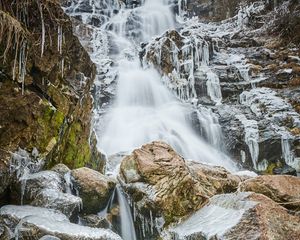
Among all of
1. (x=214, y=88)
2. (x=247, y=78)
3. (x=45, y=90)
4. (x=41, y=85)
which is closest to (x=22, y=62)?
(x=41, y=85)

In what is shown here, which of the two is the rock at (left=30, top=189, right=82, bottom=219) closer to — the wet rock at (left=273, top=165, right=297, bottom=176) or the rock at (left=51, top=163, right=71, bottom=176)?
the rock at (left=51, top=163, right=71, bottom=176)

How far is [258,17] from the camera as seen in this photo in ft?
72.5

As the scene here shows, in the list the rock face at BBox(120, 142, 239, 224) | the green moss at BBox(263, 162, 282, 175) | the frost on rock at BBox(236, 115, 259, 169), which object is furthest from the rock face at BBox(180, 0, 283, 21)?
the rock face at BBox(120, 142, 239, 224)

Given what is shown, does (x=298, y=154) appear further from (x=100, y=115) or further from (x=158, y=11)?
(x=158, y=11)

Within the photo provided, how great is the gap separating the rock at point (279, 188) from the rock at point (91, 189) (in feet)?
8.33

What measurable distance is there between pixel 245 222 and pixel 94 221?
266 cm

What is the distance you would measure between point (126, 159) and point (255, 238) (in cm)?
347

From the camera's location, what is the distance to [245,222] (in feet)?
15.8

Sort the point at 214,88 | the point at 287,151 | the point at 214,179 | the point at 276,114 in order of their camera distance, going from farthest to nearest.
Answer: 1. the point at 214,88
2. the point at 276,114
3. the point at 287,151
4. the point at 214,179

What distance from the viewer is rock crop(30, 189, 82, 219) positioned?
5.60 meters

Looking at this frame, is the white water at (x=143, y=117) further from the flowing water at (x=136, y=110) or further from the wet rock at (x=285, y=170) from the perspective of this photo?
the wet rock at (x=285, y=170)

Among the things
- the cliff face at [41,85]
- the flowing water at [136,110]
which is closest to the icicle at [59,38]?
the cliff face at [41,85]

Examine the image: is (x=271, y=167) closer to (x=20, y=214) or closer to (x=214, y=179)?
(x=214, y=179)

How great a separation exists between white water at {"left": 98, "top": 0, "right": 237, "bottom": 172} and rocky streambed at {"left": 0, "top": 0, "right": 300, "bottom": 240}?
0.19ft
